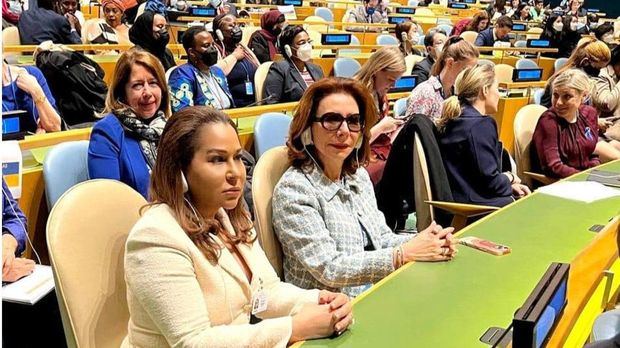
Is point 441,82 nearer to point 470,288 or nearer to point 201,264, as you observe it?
point 470,288

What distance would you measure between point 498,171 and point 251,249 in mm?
1822

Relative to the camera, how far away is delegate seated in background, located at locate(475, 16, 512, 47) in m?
8.02

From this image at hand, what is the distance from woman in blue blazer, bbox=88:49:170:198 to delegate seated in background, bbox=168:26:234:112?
1.10 metres

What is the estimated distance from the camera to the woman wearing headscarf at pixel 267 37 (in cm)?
561

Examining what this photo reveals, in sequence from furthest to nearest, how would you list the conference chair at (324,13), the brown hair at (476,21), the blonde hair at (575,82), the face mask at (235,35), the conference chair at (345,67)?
the conference chair at (324,13) → the brown hair at (476,21) → the conference chair at (345,67) → the face mask at (235,35) → the blonde hair at (575,82)

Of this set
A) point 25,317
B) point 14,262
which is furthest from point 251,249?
point 25,317

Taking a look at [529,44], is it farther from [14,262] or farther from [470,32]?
[14,262]

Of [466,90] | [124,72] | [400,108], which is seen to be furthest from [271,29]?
[124,72]

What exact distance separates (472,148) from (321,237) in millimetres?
1327

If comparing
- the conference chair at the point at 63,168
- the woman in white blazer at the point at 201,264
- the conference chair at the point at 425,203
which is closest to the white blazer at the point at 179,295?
the woman in white blazer at the point at 201,264

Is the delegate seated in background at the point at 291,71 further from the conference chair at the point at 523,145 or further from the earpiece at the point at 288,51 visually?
the conference chair at the point at 523,145

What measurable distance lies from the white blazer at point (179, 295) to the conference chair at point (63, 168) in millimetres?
940

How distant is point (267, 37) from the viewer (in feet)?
18.8

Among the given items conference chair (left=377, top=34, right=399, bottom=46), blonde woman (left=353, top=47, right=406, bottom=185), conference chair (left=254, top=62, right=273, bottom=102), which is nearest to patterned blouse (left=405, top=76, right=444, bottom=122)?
blonde woman (left=353, top=47, right=406, bottom=185)
